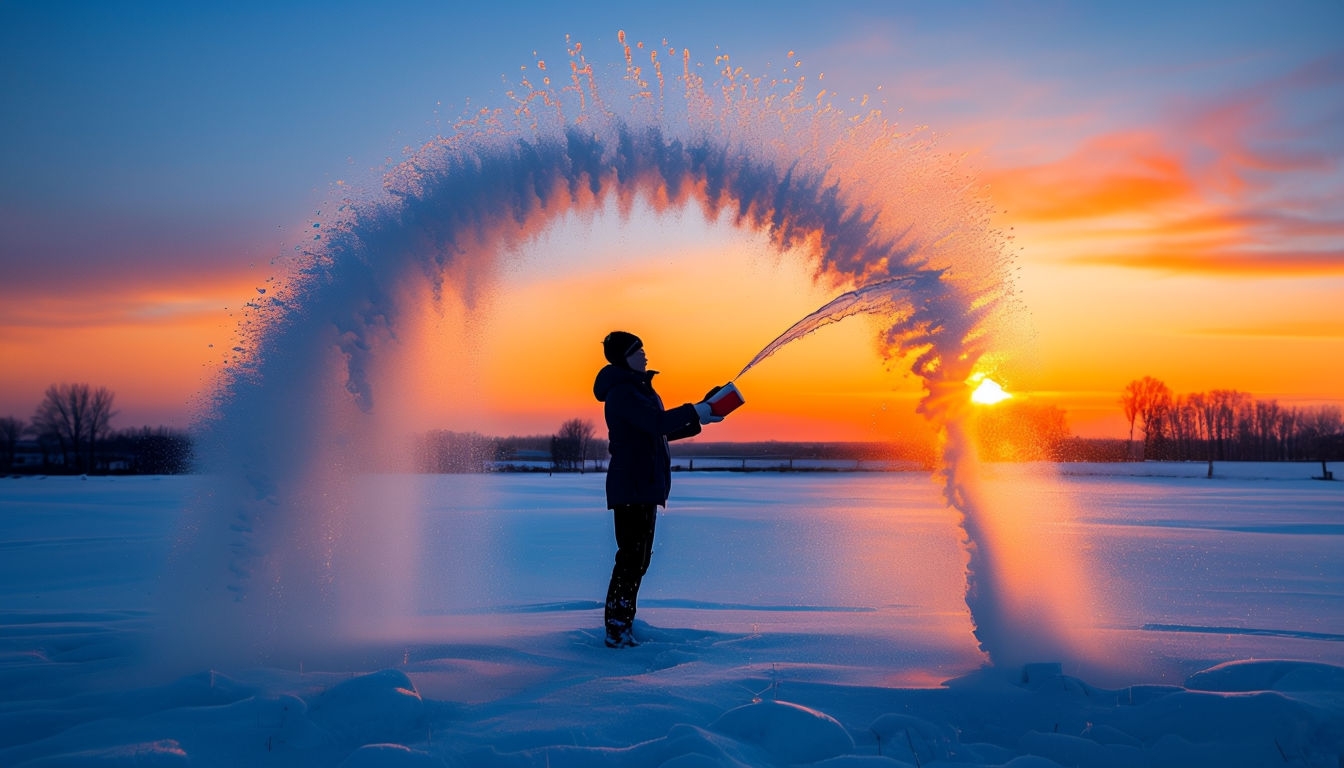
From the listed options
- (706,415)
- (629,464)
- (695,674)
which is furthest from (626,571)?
(706,415)

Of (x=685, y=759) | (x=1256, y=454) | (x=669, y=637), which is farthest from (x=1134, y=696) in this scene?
(x=1256, y=454)

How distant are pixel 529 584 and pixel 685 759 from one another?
733 centimetres

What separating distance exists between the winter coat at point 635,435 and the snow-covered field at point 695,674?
1121 millimetres

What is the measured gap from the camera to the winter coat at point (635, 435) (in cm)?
613

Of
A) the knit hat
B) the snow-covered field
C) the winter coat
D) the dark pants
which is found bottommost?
the snow-covered field

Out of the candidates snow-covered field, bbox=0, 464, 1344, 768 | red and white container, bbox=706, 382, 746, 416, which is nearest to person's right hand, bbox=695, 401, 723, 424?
red and white container, bbox=706, 382, 746, 416

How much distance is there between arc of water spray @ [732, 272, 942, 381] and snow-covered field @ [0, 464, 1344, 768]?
1498 millimetres

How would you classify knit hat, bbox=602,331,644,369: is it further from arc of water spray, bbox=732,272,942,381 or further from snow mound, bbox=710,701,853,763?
snow mound, bbox=710,701,853,763

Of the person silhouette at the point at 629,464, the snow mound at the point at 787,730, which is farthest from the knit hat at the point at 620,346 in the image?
the snow mound at the point at 787,730

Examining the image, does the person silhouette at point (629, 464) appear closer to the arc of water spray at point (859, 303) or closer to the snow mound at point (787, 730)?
the arc of water spray at point (859, 303)

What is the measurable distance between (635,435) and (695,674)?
1.73m

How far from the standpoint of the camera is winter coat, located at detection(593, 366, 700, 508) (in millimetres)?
6129

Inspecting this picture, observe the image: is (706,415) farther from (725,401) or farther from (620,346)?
(620,346)

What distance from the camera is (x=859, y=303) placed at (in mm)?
6504
